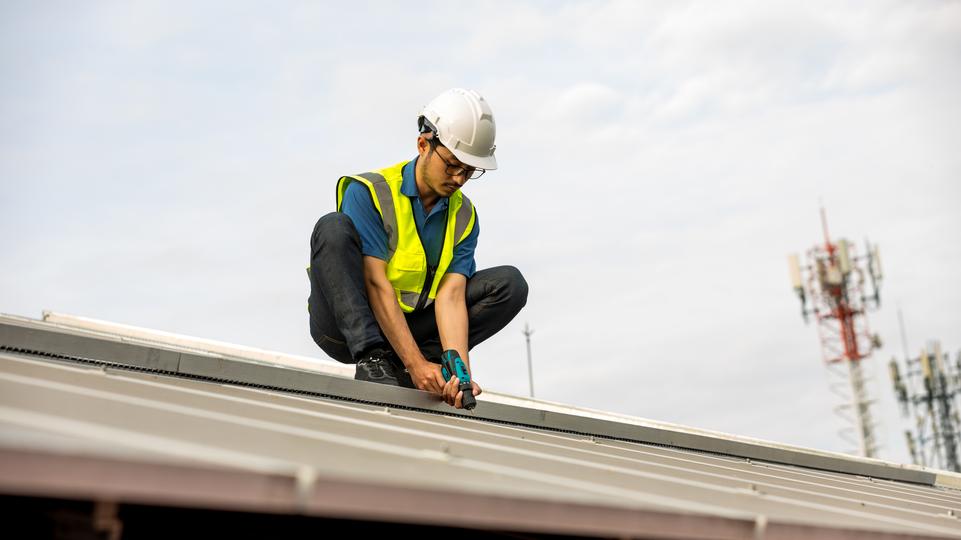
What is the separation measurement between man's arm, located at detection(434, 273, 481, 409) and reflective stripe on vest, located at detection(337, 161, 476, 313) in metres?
0.06

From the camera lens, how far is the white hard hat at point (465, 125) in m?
4.45

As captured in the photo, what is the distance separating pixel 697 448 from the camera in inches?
173

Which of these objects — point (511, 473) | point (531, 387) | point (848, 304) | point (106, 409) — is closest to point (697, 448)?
point (511, 473)

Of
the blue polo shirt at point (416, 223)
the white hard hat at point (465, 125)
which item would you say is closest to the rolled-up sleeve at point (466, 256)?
the blue polo shirt at point (416, 223)

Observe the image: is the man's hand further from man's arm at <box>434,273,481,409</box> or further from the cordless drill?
man's arm at <box>434,273,481,409</box>

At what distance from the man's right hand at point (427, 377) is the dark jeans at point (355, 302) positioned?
0.20 m

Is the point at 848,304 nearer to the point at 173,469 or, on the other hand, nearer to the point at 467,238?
the point at 467,238

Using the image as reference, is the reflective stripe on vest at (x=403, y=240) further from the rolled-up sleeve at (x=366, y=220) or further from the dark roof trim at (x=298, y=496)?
the dark roof trim at (x=298, y=496)

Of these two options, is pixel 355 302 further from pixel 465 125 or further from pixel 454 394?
pixel 465 125

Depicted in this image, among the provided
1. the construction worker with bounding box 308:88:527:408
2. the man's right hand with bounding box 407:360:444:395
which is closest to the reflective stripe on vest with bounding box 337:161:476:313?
the construction worker with bounding box 308:88:527:408

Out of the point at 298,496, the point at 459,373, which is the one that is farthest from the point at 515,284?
the point at 298,496

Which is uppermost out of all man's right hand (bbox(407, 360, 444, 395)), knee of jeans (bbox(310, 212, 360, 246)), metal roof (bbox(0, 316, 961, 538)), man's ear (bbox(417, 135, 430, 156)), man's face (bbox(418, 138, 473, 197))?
man's ear (bbox(417, 135, 430, 156))

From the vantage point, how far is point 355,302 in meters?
3.99

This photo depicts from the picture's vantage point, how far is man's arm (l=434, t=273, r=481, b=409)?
4454 mm
